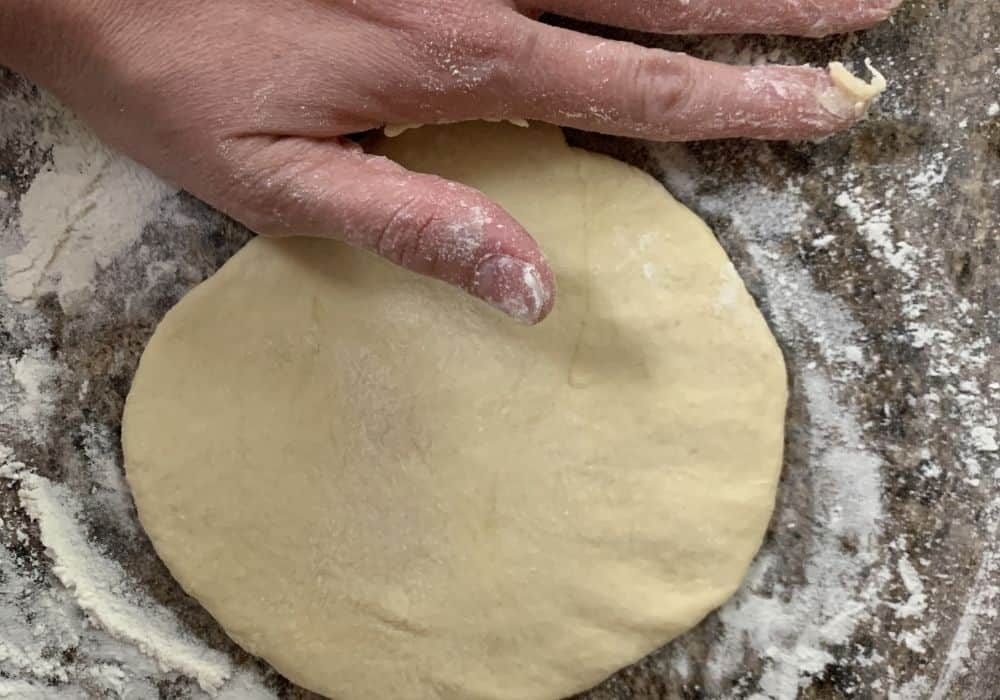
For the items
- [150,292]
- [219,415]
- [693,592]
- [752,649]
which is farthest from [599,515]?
[150,292]

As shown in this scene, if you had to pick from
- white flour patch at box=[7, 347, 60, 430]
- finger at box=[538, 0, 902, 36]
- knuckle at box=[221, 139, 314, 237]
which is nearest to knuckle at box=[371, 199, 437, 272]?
knuckle at box=[221, 139, 314, 237]

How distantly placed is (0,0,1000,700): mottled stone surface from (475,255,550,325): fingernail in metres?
0.38

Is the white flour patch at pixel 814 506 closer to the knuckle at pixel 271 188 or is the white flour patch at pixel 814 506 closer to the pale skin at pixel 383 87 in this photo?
the pale skin at pixel 383 87

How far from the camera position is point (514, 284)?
0.87 m

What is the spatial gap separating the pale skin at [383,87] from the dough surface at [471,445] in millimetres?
135

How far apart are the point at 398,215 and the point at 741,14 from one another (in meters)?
0.53

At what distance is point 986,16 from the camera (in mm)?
998

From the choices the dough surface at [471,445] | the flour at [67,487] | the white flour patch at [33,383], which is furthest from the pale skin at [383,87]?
the white flour patch at [33,383]

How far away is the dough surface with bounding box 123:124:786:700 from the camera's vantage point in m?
1.03

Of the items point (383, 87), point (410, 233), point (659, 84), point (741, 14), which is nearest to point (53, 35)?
point (383, 87)

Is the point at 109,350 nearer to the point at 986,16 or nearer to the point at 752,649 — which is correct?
the point at 752,649

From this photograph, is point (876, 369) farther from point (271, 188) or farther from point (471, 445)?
point (271, 188)

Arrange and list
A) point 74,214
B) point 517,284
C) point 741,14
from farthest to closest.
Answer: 1. point 74,214
2. point 741,14
3. point 517,284

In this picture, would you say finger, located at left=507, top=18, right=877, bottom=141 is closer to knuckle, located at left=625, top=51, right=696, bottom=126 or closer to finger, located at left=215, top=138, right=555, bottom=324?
knuckle, located at left=625, top=51, right=696, bottom=126
